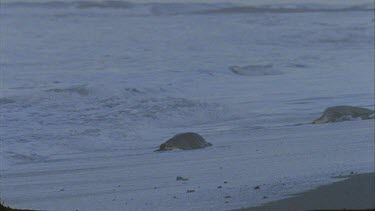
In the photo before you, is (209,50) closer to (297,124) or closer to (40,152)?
(297,124)

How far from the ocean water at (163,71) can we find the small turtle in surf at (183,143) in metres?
0.17

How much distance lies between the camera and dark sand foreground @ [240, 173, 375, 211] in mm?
4105

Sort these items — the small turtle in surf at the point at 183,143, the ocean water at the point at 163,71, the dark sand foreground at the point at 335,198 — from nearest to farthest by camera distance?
the dark sand foreground at the point at 335,198
the small turtle in surf at the point at 183,143
the ocean water at the point at 163,71

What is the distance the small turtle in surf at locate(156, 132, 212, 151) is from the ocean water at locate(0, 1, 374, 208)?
173mm

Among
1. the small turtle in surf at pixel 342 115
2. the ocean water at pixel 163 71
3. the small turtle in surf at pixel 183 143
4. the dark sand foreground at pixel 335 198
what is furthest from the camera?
the small turtle in surf at pixel 342 115

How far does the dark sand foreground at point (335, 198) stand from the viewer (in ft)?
13.5

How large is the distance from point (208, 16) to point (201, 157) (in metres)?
17.2

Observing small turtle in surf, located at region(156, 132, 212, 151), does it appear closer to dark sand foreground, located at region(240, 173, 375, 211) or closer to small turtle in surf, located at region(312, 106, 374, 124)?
small turtle in surf, located at region(312, 106, 374, 124)

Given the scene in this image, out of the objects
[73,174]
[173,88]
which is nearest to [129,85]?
[173,88]

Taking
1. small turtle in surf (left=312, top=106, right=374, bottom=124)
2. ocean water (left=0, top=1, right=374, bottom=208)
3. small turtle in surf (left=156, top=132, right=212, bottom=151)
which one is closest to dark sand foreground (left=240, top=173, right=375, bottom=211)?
ocean water (left=0, top=1, right=374, bottom=208)

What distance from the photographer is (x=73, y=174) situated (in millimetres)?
5934

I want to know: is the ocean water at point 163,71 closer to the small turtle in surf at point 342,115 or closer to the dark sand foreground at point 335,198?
the small turtle in surf at point 342,115

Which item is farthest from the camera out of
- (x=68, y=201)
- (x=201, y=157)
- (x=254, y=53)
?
(x=254, y=53)

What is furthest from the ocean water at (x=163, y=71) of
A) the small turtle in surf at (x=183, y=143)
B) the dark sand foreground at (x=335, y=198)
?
the dark sand foreground at (x=335, y=198)
